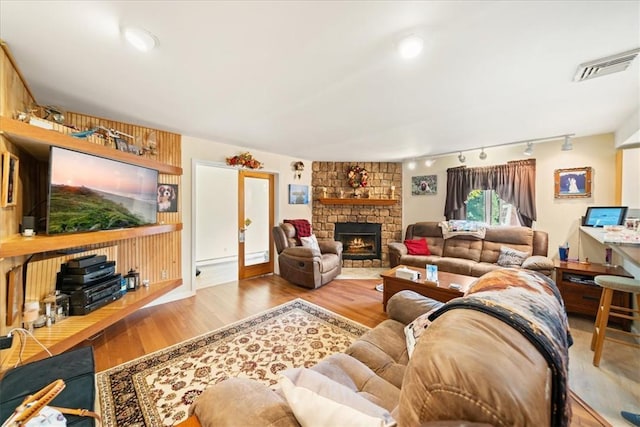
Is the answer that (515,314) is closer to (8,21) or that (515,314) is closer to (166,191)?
(8,21)

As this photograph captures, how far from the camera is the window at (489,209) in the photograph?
13.6ft

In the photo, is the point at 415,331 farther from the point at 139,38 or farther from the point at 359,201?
the point at 359,201

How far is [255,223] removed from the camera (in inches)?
183

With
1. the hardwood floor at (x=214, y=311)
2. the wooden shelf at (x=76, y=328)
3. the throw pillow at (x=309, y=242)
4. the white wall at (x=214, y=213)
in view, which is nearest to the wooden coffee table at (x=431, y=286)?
the hardwood floor at (x=214, y=311)

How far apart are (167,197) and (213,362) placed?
237cm

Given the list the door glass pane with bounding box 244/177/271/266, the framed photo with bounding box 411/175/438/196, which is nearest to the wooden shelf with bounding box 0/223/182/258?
the door glass pane with bounding box 244/177/271/266

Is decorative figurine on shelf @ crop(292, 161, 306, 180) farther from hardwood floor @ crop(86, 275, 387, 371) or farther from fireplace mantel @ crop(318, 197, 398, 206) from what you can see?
hardwood floor @ crop(86, 275, 387, 371)

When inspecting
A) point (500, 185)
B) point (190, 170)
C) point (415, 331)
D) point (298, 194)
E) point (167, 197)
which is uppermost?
point (190, 170)

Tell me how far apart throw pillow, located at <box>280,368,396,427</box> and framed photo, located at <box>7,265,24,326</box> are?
231 cm

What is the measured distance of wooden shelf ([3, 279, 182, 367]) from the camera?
5.37 ft

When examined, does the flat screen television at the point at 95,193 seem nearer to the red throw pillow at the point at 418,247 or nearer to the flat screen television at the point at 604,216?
the red throw pillow at the point at 418,247

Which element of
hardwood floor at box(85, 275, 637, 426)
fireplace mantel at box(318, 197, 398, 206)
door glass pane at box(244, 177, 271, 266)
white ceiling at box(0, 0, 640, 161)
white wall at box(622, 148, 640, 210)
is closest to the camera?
white ceiling at box(0, 0, 640, 161)

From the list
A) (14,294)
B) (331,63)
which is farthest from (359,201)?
(14,294)

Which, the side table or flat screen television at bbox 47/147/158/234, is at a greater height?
flat screen television at bbox 47/147/158/234
